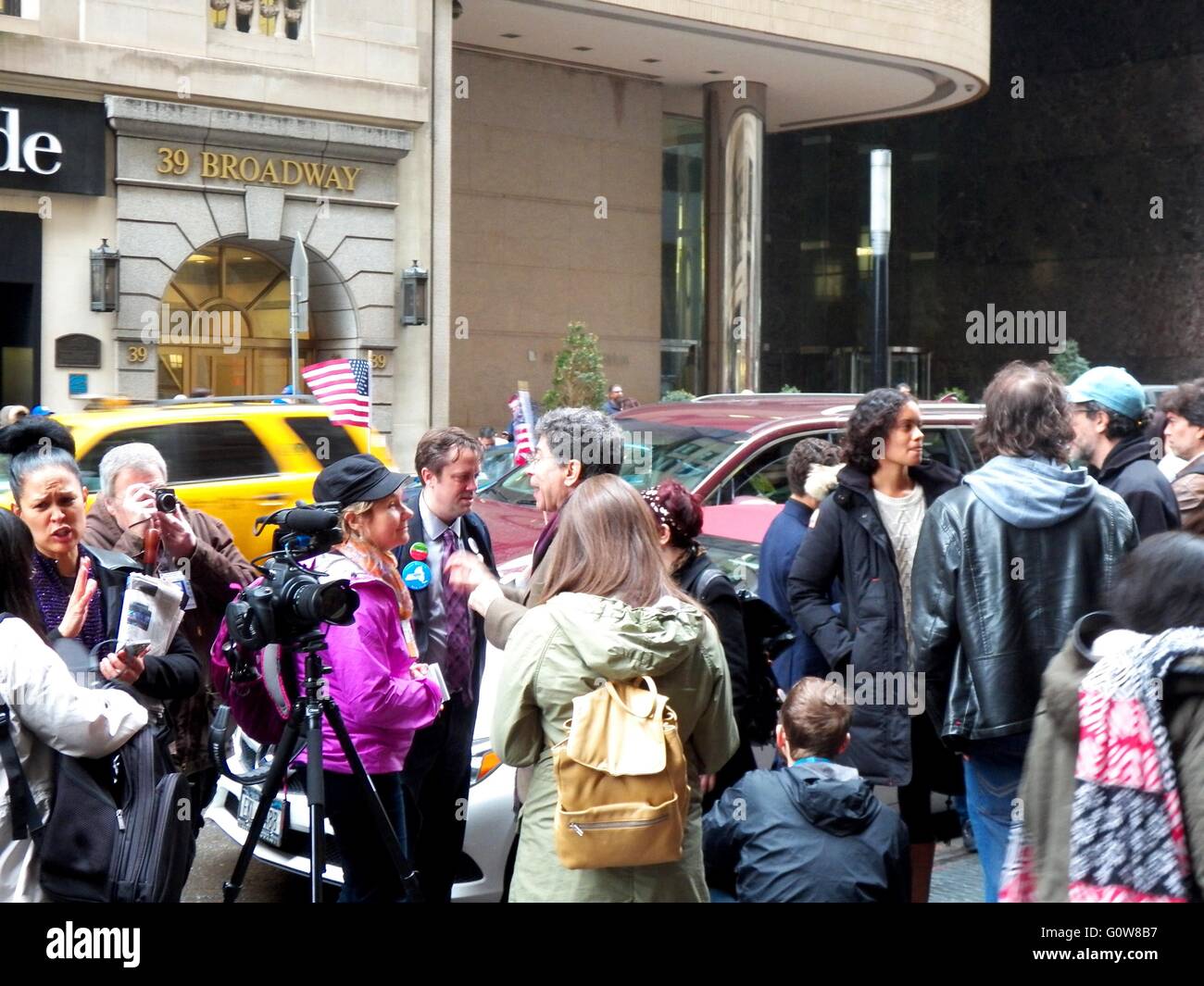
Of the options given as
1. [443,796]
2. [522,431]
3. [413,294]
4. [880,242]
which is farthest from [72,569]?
[413,294]

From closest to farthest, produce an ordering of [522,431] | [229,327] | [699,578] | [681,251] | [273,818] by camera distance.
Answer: [699,578]
[273,818]
[522,431]
[229,327]
[681,251]

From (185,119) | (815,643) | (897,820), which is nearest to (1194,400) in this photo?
(815,643)

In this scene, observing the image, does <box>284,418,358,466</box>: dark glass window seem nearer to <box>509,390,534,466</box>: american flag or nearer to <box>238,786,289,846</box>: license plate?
<box>509,390,534,466</box>: american flag

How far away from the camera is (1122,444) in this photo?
601cm

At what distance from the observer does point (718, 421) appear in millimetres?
9133

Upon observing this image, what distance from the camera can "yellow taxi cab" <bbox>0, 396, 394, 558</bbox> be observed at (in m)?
11.0

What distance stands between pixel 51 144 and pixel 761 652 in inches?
610

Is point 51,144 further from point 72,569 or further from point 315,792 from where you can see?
point 315,792

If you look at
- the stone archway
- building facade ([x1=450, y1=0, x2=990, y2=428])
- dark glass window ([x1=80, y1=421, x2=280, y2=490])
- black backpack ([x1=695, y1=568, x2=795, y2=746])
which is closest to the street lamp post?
dark glass window ([x1=80, y1=421, x2=280, y2=490])

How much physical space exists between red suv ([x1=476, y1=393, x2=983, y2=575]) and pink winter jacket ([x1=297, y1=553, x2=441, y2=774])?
328 cm

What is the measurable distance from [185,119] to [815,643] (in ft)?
51.4

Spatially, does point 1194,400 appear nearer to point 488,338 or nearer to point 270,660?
point 270,660

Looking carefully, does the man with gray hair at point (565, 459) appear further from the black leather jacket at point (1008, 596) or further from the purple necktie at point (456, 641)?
the black leather jacket at point (1008, 596)

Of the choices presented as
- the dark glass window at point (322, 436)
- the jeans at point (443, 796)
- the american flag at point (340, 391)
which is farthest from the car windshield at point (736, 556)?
the american flag at point (340, 391)
